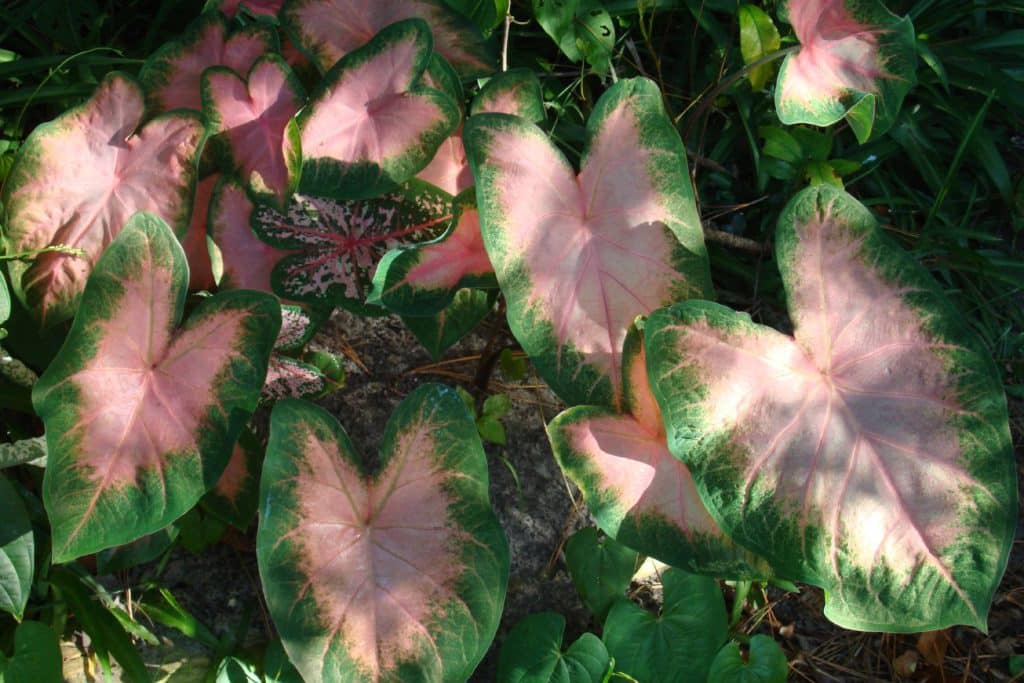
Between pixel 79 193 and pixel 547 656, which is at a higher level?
pixel 79 193

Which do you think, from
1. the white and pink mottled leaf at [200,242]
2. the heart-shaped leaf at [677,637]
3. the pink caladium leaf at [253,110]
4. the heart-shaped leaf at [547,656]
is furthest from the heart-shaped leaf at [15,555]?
the heart-shaped leaf at [677,637]

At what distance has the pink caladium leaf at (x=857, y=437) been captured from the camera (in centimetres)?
104

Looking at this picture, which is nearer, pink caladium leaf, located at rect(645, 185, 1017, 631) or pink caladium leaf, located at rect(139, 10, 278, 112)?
pink caladium leaf, located at rect(645, 185, 1017, 631)

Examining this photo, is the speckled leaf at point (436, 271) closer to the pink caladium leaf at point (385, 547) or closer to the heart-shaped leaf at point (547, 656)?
the pink caladium leaf at point (385, 547)

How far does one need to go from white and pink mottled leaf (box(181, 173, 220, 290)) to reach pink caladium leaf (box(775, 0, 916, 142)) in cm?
86

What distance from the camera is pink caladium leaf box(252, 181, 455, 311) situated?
128 cm

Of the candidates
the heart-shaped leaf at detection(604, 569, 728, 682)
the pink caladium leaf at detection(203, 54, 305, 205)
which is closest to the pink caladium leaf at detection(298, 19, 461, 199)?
the pink caladium leaf at detection(203, 54, 305, 205)

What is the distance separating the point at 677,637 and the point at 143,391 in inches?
34.1

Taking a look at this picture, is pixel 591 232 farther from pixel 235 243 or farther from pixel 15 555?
pixel 15 555

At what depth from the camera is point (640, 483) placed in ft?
3.77

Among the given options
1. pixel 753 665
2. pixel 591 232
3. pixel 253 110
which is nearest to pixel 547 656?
pixel 753 665

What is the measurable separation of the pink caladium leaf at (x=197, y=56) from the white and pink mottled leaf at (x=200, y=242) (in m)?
0.12

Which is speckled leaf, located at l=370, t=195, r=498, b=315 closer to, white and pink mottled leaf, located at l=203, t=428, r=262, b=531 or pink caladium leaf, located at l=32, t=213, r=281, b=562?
pink caladium leaf, located at l=32, t=213, r=281, b=562

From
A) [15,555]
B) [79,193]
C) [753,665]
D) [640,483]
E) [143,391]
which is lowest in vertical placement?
[753,665]
